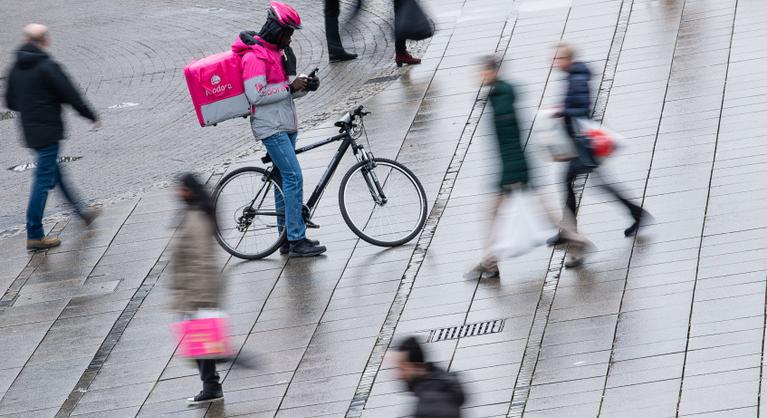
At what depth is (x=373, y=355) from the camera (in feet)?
31.1

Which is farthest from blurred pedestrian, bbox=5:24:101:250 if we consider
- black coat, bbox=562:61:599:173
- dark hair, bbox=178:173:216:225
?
black coat, bbox=562:61:599:173

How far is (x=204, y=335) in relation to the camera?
8734mm

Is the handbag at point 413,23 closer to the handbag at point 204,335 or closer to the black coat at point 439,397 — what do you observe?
the handbag at point 204,335

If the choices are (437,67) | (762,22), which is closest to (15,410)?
(437,67)

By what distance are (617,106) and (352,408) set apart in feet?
19.8

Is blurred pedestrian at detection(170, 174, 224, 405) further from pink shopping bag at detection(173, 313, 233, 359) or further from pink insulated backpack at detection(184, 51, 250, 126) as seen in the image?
pink insulated backpack at detection(184, 51, 250, 126)

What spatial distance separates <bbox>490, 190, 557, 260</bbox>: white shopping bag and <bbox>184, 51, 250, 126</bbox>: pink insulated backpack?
2.32 m

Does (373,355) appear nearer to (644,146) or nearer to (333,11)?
(644,146)

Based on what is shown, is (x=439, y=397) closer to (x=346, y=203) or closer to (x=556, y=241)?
(x=556, y=241)

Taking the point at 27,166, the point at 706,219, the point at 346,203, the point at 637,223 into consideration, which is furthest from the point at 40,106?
the point at 706,219

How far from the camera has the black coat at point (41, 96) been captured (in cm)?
1237

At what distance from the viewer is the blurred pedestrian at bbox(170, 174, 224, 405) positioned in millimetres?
8688

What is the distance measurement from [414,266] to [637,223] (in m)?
1.78

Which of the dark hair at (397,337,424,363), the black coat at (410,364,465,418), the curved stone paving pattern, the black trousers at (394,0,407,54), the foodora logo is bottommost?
the curved stone paving pattern
